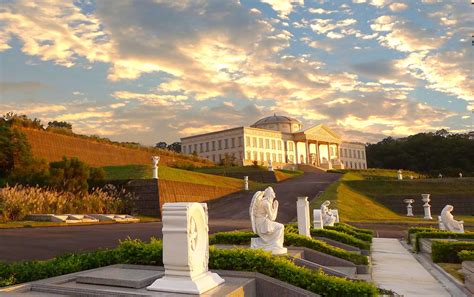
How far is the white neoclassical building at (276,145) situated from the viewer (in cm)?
10062

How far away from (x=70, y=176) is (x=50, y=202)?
14.4 feet

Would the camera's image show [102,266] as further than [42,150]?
No

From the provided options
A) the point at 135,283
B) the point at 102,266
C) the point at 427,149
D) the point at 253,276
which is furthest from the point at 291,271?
the point at 427,149

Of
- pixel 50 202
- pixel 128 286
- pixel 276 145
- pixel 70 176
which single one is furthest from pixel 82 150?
pixel 276 145

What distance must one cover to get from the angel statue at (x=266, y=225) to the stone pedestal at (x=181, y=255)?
3.57 metres

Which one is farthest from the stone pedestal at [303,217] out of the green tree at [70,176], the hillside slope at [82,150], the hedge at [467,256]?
the hillside slope at [82,150]

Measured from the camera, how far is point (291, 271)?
697 cm

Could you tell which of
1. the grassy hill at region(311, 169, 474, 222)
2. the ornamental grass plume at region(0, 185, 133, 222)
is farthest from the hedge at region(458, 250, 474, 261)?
the ornamental grass plume at region(0, 185, 133, 222)

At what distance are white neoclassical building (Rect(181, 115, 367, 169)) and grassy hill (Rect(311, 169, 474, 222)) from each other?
5022 centimetres

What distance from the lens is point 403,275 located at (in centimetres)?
1190

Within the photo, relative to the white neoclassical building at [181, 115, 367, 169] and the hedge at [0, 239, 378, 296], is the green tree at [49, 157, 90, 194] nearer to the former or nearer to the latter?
the hedge at [0, 239, 378, 296]

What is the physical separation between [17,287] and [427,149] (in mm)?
103985

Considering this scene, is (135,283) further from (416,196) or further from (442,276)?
(416,196)

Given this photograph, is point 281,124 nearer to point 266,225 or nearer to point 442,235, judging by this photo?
point 442,235
